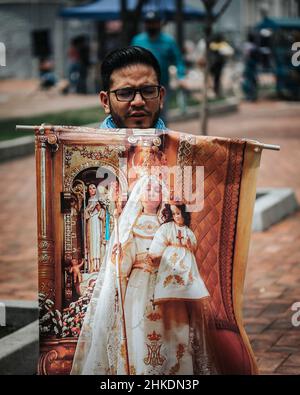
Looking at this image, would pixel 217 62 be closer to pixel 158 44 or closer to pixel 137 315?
pixel 158 44

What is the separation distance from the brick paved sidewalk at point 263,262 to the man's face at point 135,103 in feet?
5.78

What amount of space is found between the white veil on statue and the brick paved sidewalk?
1.67 metres

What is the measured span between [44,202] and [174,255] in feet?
1.56

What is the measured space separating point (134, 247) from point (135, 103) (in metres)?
0.57

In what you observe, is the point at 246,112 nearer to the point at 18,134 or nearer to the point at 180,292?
the point at 18,134

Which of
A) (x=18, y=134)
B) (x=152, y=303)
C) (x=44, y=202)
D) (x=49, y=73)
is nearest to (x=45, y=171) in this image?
(x=44, y=202)

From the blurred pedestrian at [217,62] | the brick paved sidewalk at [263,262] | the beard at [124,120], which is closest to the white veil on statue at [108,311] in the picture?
the beard at [124,120]

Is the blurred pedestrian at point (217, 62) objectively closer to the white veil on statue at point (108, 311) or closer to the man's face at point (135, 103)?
the man's face at point (135, 103)

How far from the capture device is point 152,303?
328 cm

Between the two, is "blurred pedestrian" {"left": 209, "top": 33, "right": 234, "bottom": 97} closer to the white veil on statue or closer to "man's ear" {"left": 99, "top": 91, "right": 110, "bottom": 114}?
"man's ear" {"left": 99, "top": 91, "right": 110, "bottom": 114}

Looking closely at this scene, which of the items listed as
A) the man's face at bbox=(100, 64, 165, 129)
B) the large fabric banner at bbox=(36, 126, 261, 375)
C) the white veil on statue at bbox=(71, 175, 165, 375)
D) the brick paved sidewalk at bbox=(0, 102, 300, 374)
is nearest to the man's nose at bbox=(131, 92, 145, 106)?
the man's face at bbox=(100, 64, 165, 129)

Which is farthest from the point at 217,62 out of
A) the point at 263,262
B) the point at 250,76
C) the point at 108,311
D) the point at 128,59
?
the point at 108,311

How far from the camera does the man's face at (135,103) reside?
356 cm

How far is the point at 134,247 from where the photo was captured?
3.30m
